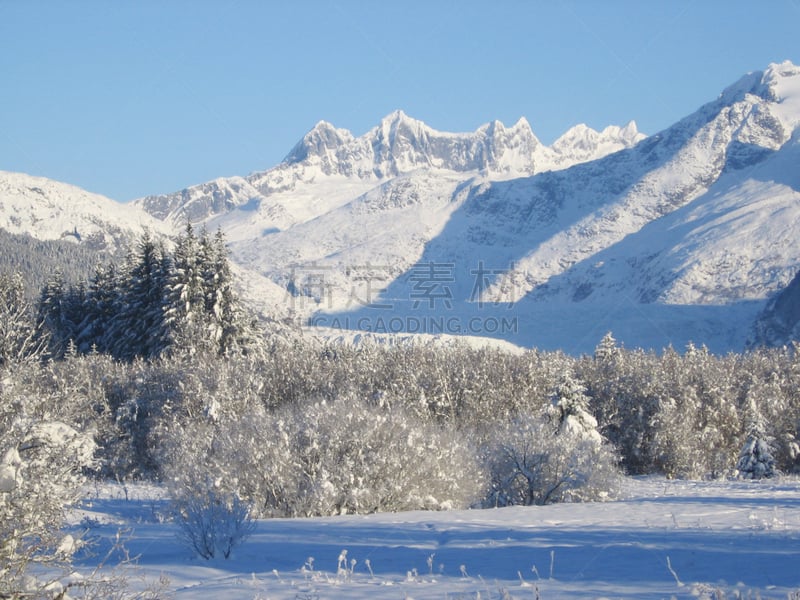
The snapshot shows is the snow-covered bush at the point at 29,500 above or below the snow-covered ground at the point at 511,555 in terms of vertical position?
above

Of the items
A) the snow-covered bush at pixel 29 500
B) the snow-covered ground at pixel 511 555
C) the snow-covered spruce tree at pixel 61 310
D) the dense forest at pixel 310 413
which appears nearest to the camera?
the snow-covered bush at pixel 29 500

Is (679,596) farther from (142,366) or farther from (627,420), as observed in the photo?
(627,420)

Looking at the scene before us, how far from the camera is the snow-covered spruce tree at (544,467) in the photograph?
23.1 meters

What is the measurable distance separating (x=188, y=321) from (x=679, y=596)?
41138mm

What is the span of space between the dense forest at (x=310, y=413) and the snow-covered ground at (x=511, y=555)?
5.44 feet

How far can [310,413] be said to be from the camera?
2350cm

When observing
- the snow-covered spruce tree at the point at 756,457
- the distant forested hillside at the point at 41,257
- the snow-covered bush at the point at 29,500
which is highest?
the distant forested hillside at the point at 41,257

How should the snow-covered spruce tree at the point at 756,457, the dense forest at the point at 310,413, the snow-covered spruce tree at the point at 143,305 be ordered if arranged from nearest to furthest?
the dense forest at the point at 310,413
the snow-covered spruce tree at the point at 756,457
the snow-covered spruce tree at the point at 143,305

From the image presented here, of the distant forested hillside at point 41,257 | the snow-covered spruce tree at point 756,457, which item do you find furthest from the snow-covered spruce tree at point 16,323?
the distant forested hillside at point 41,257

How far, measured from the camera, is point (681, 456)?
45.0 m

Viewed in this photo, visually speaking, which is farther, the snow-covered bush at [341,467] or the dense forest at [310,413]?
the snow-covered bush at [341,467]

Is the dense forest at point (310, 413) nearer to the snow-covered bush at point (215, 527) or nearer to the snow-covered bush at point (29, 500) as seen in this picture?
the snow-covered bush at point (29, 500)

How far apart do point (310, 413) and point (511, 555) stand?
39.1ft

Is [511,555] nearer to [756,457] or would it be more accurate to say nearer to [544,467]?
[544,467]
